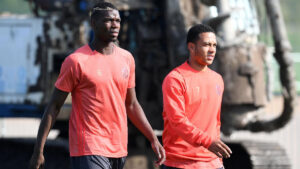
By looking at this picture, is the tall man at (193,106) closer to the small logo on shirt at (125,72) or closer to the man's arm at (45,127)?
the small logo on shirt at (125,72)

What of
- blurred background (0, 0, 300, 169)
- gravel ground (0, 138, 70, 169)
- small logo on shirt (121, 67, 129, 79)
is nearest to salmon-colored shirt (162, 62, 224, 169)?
small logo on shirt (121, 67, 129, 79)

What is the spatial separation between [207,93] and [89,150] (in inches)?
32.3

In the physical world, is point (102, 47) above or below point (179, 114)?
above

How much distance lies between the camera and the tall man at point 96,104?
478 cm

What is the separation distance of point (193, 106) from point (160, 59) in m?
4.12

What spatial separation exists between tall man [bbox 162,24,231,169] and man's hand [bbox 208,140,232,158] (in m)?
0.12

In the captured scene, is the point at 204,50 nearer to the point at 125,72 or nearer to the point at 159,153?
the point at 125,72

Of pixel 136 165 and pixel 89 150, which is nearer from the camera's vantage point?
pixel 89 150

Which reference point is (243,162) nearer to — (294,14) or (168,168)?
(168,168)

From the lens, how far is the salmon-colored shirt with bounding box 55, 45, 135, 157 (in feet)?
15.7

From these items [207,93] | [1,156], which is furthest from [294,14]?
[207,93]

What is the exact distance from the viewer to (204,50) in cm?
503

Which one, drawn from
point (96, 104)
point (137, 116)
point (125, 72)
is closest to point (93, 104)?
point (96, 104)

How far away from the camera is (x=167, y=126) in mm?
5027
